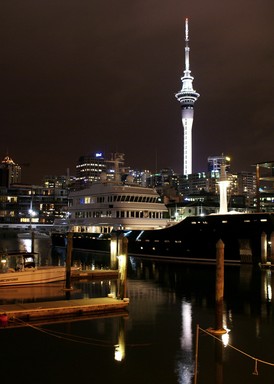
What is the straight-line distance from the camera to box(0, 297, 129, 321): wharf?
62.2 ft

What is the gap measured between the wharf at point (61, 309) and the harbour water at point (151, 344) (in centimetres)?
70

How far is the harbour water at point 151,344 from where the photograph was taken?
531 inches

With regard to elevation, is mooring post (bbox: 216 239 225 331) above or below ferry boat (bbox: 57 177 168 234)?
below

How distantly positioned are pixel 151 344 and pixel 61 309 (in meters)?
4.97

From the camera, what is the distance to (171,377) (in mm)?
13297

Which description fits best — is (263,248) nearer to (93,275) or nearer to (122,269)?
(93,275)

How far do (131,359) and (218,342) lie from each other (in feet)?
11.9

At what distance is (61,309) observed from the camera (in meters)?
19.7

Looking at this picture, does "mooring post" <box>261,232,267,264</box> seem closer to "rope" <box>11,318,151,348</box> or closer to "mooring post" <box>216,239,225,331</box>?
"mooring post" <box>216,239,225,331</box>

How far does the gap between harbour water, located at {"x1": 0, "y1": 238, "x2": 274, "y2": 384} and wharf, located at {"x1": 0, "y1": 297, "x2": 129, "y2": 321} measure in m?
0.70

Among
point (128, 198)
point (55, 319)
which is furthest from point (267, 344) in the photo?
point (128, 198)

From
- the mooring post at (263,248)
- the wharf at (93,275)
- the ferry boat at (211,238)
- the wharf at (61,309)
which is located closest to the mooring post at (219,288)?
the wharf at (61,309)

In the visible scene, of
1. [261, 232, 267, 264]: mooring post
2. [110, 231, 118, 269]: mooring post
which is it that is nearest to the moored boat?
[110, 231, 118, 269]: mooring post

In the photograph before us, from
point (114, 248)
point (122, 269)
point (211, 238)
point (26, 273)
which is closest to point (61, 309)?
point (122, 269)
